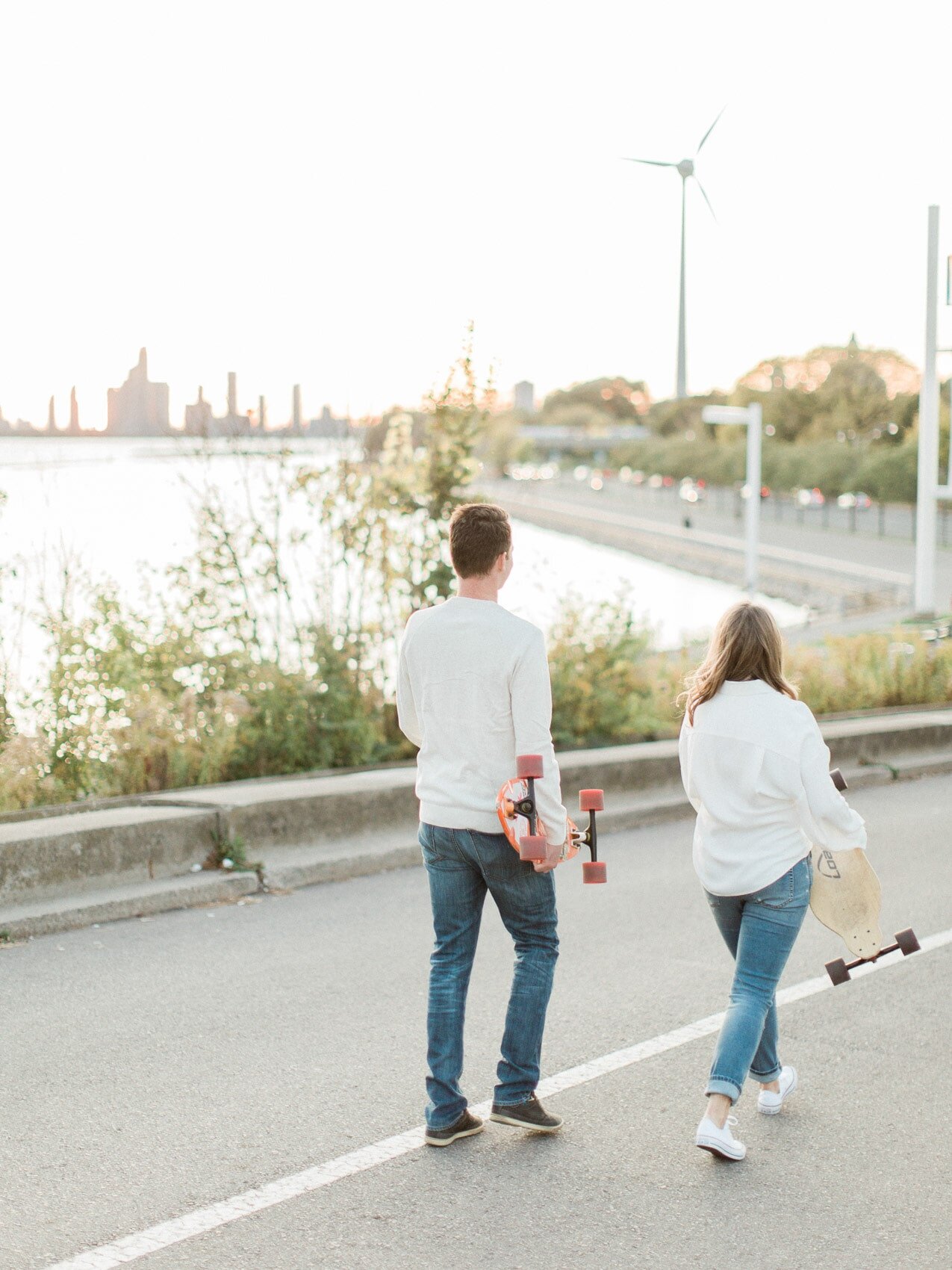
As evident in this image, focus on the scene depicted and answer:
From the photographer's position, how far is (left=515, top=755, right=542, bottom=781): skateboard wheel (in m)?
4.16

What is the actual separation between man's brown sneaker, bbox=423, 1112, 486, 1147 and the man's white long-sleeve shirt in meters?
0.93

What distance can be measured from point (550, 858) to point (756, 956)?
763 millimetres

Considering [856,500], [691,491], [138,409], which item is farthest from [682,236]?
[691,491]

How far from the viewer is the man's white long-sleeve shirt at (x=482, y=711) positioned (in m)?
4.24

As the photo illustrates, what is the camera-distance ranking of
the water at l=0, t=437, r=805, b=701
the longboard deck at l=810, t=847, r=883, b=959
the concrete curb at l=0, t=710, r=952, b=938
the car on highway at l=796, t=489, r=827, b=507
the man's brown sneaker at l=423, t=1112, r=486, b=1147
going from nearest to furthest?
the man's brown sneaker at l=423, t=1112, r=486, b=1147 < the longboard deck at l=810, t=847, r=883, b=959 < the concrete curb at l=0, t=710, r=952, b=938 < the water at l=0, t=437, r=805, b=701 < the car on highway at l=796, t=489, r=827, b=507

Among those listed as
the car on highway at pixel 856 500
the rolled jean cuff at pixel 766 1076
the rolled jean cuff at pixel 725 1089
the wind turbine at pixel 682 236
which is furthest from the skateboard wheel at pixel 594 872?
the car on highway at pixel 856 500

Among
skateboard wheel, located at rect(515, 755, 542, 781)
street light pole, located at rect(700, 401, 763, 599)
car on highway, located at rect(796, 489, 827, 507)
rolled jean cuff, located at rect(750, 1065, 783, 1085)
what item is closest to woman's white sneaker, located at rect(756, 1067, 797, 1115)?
rolled jean cuff, located at rect(750, 1065, 783, 1085)

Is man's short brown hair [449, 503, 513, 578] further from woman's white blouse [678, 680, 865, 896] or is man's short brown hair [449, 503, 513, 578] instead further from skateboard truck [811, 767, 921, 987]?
skateboard truck [811, 767, 921, 987]

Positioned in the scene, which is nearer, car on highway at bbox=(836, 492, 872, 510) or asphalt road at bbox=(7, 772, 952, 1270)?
asphalt road at bbox=(7, 772, 952, 1270)

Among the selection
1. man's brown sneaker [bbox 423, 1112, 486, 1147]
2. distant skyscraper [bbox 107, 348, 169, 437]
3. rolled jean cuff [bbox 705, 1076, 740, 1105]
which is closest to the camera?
rolled jean cuff [bbox 705, 1076, 740, 1105]

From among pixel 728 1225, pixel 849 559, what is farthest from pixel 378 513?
pixel 849 559

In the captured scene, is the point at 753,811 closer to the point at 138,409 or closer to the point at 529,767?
the point at 529,767

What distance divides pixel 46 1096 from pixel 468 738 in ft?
6.30

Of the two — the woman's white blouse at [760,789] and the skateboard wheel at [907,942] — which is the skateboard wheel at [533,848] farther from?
the skateboard wheel at [907,942]
